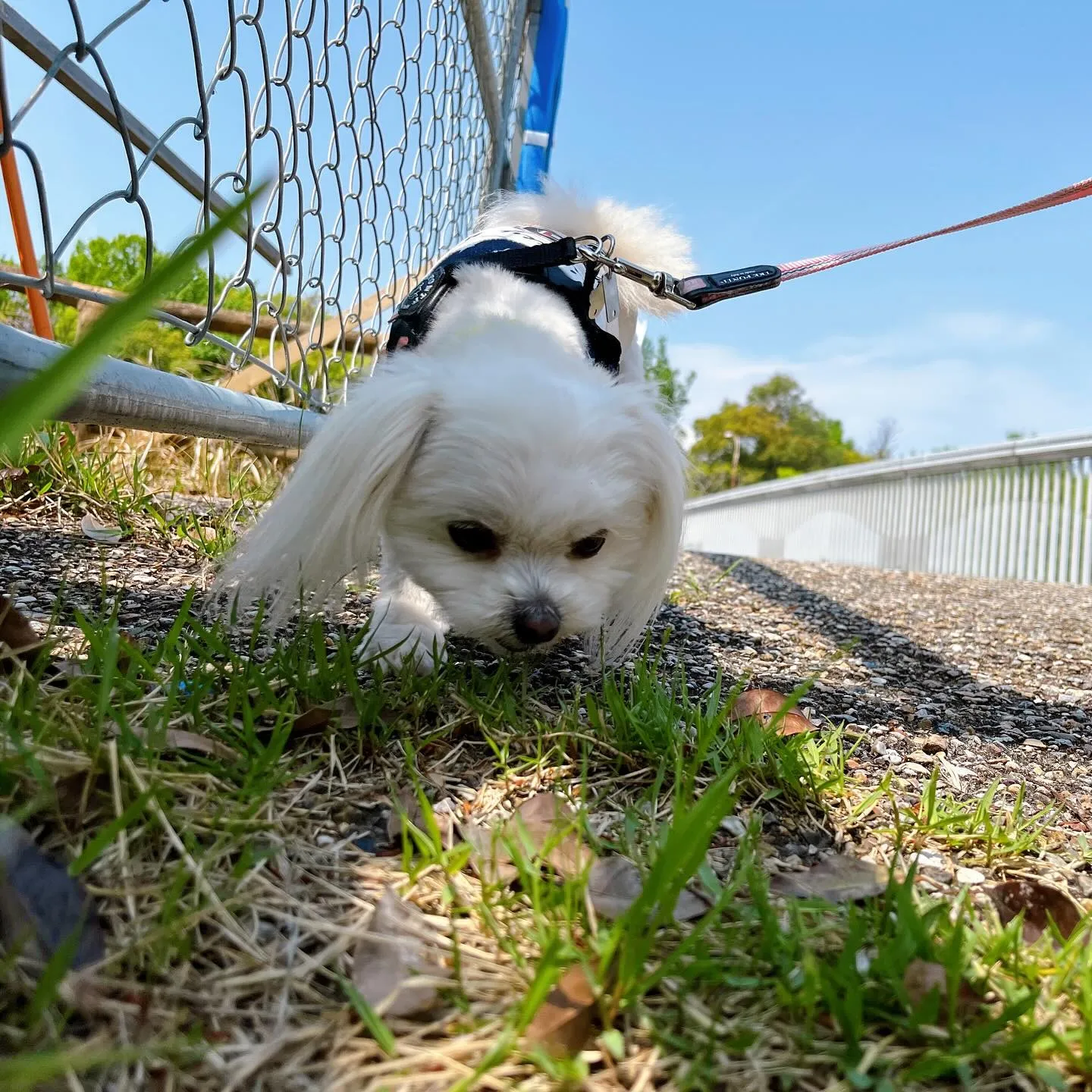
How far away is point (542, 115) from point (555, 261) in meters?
3.38

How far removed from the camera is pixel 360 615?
2.58 m

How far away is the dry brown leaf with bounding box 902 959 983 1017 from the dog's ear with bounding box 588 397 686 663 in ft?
4.32

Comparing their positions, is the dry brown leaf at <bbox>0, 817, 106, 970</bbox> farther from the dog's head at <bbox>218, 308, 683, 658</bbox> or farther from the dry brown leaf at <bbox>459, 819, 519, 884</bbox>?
the dog's head at <bbox>218, 308, 683, 658</bbox>

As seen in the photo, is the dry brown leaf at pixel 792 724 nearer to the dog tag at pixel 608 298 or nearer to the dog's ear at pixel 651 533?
the dog's ear at pixel 651 533

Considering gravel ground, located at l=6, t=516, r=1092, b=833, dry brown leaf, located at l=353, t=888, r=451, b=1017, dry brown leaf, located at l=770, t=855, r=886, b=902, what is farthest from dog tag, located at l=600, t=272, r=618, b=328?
dry brown leaf, located at l=353, t=888, r=451, b=1017

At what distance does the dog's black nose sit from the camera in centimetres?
204

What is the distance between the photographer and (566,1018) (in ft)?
2.87

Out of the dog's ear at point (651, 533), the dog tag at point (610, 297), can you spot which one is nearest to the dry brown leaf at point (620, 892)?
the dog's ear at point (651, 533)

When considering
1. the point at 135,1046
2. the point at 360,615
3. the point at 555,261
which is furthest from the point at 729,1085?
the point at 555,261

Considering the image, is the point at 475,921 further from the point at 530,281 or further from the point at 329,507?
the point at 530,281

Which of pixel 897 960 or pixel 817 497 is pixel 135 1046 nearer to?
pixel 897 960

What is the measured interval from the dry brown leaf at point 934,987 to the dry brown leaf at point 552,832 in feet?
1.30

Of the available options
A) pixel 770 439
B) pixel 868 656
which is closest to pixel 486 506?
pixel 868 656

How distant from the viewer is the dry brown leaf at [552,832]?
115cm
